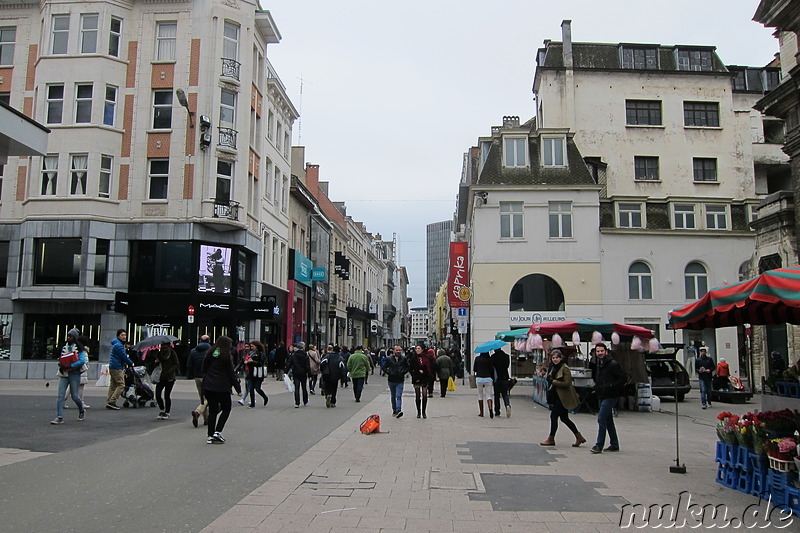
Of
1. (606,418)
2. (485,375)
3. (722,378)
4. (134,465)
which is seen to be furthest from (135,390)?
(722,378)

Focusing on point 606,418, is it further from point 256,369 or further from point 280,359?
point 280,359

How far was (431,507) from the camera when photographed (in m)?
6.69

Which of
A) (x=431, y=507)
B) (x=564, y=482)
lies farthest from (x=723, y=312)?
(x=431, y=507)

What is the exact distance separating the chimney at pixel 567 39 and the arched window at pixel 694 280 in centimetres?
1366

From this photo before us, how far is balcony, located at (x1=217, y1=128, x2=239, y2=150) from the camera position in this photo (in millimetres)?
30094

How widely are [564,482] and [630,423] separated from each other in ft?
27.3

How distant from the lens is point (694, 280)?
3450 centimetres

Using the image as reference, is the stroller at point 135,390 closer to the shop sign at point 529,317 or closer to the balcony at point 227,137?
the balcony at point 227,137

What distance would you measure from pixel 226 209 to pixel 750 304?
2527 centimetres

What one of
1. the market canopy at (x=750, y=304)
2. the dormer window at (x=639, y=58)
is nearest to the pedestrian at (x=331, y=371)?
the market canopy at (x=750, y=304)

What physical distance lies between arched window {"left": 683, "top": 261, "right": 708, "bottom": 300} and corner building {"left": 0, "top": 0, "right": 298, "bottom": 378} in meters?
22.9

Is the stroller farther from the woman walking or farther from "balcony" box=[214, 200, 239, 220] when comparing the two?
"balcony" box=[214, 200, 239, 220]

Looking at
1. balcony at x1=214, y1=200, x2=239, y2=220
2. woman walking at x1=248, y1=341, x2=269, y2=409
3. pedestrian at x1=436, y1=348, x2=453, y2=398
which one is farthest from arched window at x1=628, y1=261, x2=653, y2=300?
woman walking at x1=248, y1=341, x2=269, y2=409

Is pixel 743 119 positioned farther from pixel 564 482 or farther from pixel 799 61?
pixel 564 482
